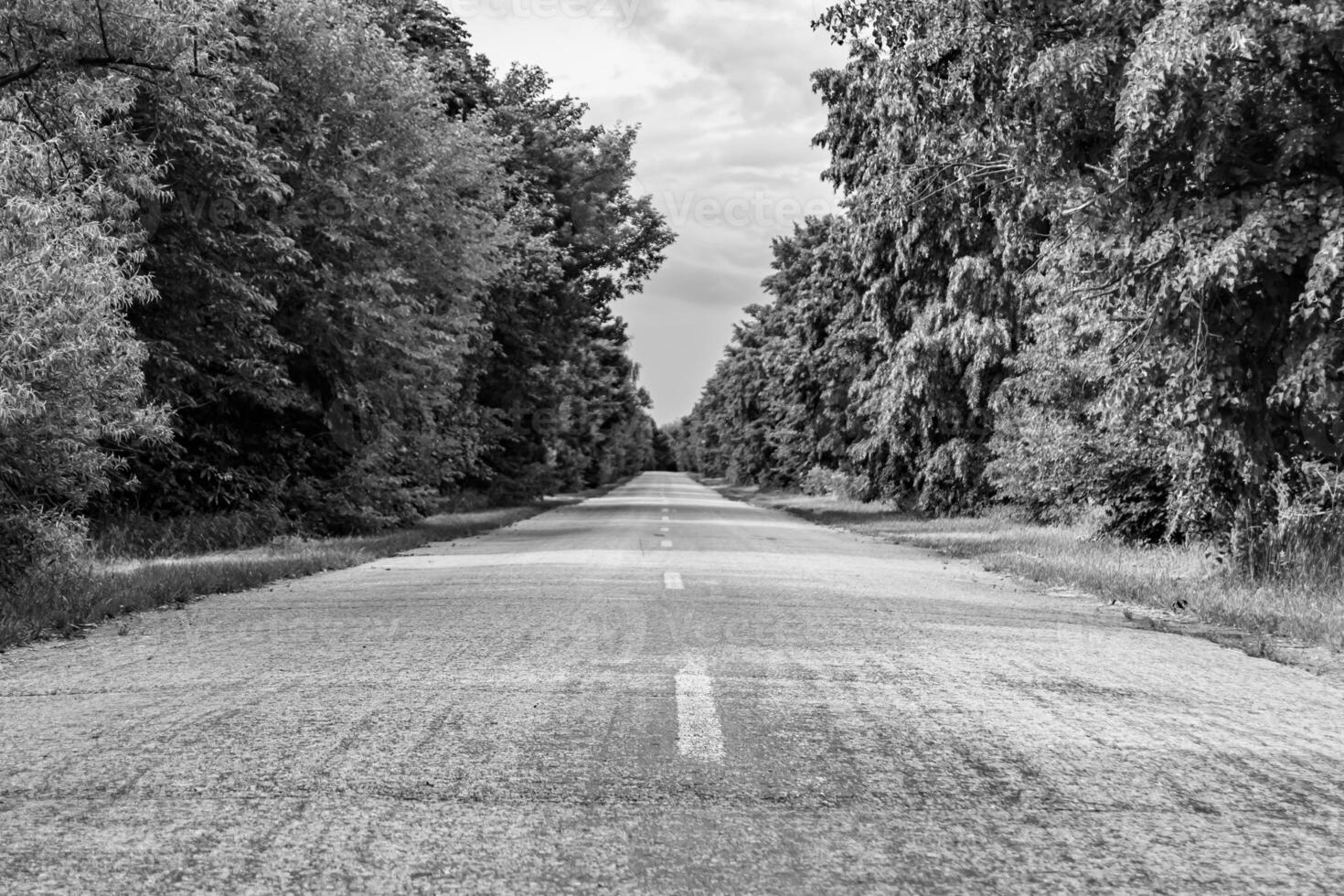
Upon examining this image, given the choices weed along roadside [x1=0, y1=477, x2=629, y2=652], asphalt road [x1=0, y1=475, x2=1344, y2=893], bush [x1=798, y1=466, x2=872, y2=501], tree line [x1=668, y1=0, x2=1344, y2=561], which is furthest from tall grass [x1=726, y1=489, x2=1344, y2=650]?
bush [x1=798, y1=466, x2=872, y2=501]

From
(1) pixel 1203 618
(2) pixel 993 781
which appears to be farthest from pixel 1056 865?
(1) pixel 1203 618

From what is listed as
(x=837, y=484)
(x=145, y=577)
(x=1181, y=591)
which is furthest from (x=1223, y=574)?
(x=837, y=484)

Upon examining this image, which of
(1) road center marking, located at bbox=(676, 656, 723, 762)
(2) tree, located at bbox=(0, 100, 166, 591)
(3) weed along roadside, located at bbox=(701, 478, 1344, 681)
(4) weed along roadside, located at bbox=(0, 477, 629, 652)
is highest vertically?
(2) tree, located at bbox=(0, 100, 166, 591)

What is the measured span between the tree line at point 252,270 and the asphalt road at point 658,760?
3.44m

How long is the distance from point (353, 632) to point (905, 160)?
31.5 ft

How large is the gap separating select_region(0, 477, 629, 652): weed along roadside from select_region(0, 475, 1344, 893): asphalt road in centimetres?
56

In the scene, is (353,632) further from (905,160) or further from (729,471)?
(729,471)

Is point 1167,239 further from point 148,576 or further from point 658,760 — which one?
point 148,576

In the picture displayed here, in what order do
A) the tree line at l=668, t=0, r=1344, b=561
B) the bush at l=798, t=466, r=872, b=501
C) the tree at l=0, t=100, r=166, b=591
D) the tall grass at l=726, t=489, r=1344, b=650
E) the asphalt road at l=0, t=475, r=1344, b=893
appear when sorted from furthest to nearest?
1. the bush at l=798, t=466, r=872, b=501
2. the tree at l=0, t=100, r=166, b=591
3. the tall grass at l=726, t=489, r=1344, b=650
4. the tree line at l=668, t=0, r=1344, b=561
5. the asphalt road at l=0, t=475, r=1344, b=893

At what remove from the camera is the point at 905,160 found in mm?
14352

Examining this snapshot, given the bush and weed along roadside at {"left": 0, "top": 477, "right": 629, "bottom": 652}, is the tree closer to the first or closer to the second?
weed along roadside at {"left": 0, "top": 477, "right": 629, "bottom": 652}

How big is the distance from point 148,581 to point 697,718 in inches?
300

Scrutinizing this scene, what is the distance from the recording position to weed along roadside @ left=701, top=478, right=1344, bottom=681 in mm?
8328

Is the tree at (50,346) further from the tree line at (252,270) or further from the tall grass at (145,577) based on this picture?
the tall grass at (145,577)
